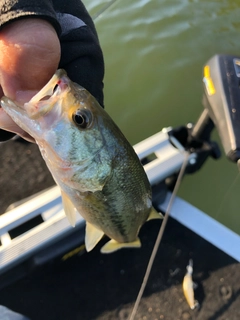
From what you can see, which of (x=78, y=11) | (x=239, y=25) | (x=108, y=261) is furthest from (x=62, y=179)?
(x=239, y=25)

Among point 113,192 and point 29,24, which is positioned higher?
point 29,24

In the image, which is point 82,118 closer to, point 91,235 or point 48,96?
point 48,96

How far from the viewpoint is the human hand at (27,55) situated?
2.74 ft

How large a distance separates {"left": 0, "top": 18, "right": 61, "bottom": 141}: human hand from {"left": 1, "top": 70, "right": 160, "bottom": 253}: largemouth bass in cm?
4

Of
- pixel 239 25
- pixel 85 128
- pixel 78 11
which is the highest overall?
pixel 78 11

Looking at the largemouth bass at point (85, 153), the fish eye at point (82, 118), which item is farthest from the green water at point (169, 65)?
the fish eye at point (82, 118)

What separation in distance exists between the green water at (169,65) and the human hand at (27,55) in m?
2.03

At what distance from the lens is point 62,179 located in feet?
3.49

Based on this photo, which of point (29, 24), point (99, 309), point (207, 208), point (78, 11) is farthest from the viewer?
point (207, 208)

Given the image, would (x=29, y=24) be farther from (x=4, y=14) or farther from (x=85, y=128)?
(x=85, y=128)

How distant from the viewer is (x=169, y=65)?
3.74m

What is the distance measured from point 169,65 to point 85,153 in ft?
9.61

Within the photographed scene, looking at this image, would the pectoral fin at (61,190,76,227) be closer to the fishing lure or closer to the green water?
the fishing lure

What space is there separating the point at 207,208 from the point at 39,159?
4.36 ft
